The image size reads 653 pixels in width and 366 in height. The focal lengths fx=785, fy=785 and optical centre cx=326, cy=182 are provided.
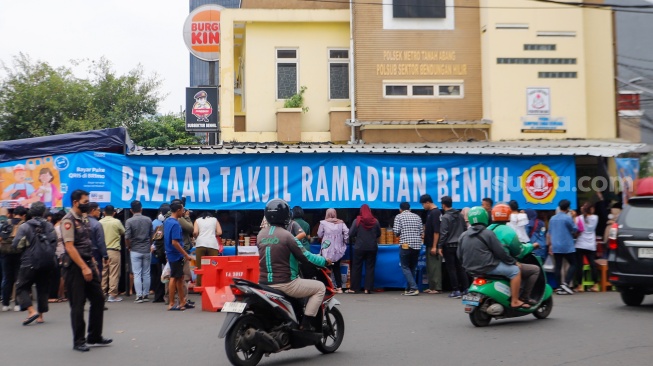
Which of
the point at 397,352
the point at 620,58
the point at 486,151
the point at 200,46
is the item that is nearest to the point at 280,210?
the point at 397,352

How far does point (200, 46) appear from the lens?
24.7 m

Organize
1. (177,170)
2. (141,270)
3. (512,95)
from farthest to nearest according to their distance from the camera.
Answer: (512,95) < (177,170) < (141,270)

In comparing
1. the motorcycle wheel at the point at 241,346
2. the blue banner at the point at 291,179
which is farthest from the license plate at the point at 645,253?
the motorcycle wheel at the point at 241,346

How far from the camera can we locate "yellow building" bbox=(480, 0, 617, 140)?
20641mm

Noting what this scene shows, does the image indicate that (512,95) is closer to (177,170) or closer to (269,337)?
(177,170)

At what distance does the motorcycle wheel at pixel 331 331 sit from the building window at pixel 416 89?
498 inches

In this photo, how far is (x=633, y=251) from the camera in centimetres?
1254

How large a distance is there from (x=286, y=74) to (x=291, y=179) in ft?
19.4

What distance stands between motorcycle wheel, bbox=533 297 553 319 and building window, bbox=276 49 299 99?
39.4ft

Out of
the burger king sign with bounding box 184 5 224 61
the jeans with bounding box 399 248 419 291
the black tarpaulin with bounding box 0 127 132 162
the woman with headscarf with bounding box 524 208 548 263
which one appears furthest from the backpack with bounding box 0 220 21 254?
the burger king sign with bounding box 184 5 224 61

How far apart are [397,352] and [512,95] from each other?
12884 millimetres

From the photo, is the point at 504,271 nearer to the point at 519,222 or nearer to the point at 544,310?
the point at 544,310

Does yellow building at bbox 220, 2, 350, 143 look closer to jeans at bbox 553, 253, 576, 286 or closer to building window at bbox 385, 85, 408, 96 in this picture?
building window at bbox 385, 85, 408, 96

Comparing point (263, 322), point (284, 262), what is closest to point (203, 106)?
point (284, 262)
